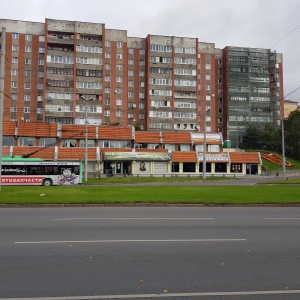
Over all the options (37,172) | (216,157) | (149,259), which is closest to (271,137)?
(216,157)

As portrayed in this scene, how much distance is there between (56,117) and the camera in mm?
69688

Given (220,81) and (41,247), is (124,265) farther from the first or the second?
(220,81)

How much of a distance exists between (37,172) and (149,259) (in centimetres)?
2945

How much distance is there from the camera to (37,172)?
33750 mm

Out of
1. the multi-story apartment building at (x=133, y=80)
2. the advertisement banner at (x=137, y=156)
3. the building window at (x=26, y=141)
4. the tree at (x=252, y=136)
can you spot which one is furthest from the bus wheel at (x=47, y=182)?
the tree at (x=252, y=136)

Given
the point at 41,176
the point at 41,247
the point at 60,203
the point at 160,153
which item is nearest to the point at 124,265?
the point at 41,247

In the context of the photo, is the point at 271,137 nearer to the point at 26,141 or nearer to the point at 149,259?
the point at 26,141

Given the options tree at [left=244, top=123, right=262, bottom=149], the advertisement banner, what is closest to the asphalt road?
the advertisement banner

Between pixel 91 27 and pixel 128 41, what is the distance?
978 centimetres

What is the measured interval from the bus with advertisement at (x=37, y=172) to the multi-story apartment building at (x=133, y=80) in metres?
33.4

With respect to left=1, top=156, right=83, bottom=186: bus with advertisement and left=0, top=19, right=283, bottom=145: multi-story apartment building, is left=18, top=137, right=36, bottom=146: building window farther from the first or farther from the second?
left=1, top=156, right=83, bottom=186: bus with advertisement

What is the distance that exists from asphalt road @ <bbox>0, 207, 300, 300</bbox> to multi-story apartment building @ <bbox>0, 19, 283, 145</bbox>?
193 ft

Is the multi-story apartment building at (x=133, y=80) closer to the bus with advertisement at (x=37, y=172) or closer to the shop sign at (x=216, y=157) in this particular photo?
the shop sign at (x=216, y=157)

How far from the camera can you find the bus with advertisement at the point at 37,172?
33.0 m
